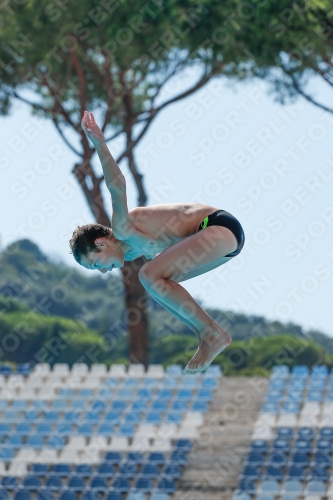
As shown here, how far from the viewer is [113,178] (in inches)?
211

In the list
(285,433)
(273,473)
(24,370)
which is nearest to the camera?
(273,473)

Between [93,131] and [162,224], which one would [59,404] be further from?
[93,131]

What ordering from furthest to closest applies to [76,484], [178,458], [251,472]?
[178,458] < [76,484] < [251,472]

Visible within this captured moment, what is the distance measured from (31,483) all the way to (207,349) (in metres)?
8.45

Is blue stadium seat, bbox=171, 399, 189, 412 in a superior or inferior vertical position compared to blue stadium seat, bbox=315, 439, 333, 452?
superior

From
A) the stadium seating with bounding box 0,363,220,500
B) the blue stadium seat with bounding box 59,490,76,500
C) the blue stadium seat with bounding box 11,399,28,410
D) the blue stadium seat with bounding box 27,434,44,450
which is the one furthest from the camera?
the blue stadium seat with bounding box 11,399,28,410

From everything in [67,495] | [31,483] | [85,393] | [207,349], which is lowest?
[67,495]

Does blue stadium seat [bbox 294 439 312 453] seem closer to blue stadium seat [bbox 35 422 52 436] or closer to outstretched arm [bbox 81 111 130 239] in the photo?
blue stadium seat [bbox 35 422 52 436]

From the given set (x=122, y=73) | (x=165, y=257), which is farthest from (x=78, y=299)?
(x=165, y=257)

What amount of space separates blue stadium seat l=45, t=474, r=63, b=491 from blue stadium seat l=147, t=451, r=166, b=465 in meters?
1.25

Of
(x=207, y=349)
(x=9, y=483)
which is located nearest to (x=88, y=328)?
(x=9, y=483)

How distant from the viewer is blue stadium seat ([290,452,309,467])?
1295 cm

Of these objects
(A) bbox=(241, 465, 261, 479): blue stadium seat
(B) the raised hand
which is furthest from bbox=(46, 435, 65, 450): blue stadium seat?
(B) the raised hand

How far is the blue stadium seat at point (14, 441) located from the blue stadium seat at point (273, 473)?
371 centimetres
